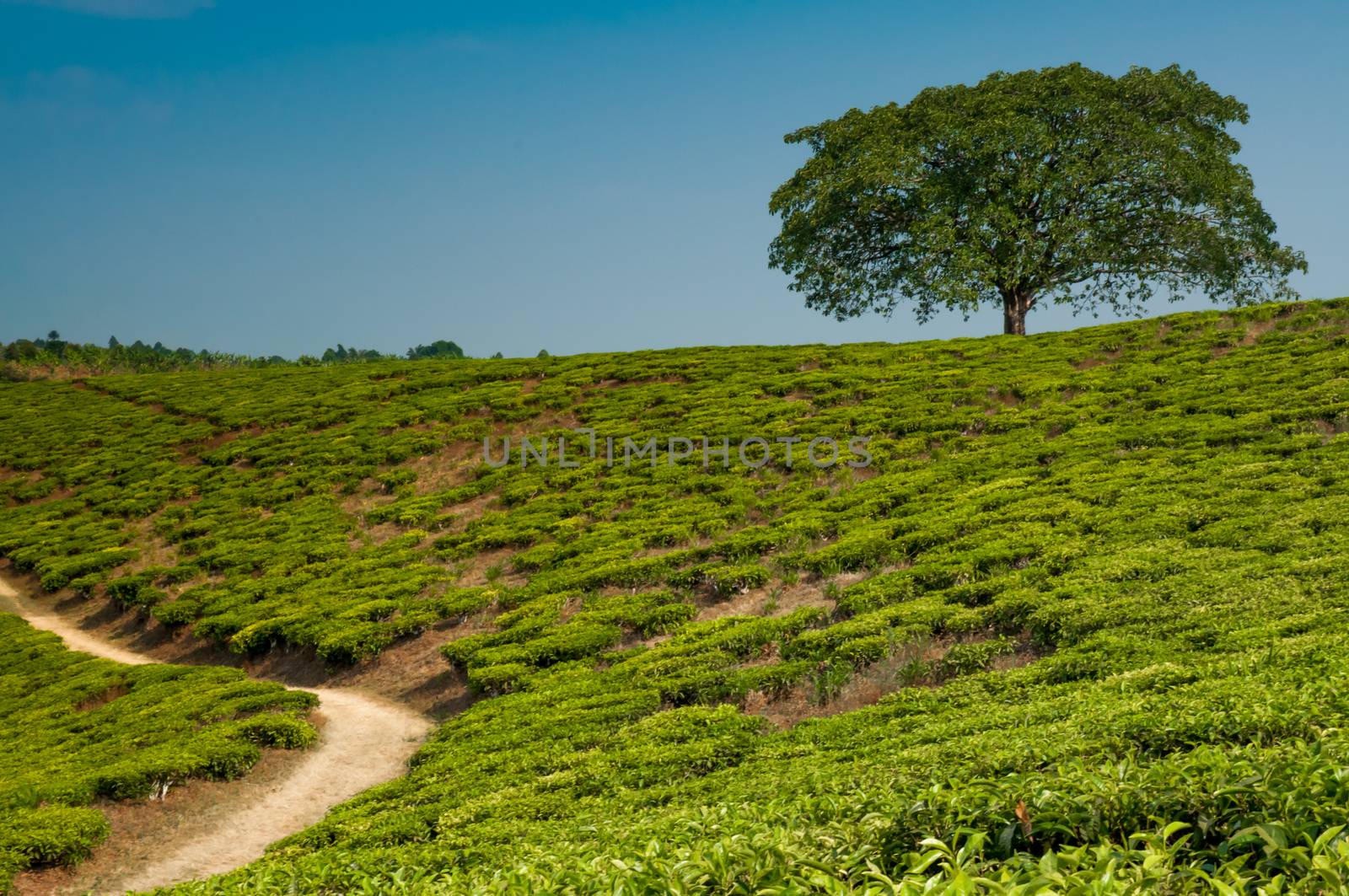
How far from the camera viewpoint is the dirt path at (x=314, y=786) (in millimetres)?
12828

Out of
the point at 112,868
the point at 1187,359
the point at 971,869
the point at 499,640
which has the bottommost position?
the point at 112,868

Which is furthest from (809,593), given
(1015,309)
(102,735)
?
(1015,309)

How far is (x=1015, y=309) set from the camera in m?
44.6

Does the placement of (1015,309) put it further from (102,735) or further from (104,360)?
(104,360)

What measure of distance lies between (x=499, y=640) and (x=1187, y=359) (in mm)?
23267

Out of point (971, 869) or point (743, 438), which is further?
point (743, 438)

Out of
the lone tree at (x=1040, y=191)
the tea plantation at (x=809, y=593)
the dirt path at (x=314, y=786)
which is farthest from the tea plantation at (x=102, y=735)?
the lone tree at (x=1040, y=191)

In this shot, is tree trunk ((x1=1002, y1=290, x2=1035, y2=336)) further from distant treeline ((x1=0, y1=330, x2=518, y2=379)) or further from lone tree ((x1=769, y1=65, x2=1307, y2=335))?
distant treeline ((x1=0, y1=330, x2=518, y2=379))

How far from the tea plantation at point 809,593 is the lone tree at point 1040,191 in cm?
754

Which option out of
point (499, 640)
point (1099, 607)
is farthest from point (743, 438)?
point (1099, 607)

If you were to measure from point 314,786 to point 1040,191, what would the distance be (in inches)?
1522

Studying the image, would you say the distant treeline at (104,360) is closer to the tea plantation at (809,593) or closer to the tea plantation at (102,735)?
the tea plantation at (809,593)

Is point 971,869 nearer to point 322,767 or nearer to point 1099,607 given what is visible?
point 1099,607

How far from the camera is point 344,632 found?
21625 millimetres
